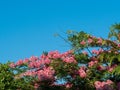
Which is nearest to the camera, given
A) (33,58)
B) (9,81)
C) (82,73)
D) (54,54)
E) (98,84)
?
(9,81)

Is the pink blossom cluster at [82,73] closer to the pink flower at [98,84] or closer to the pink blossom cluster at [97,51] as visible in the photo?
the pink flower at [98,84]

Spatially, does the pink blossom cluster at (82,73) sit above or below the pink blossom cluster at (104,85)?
above

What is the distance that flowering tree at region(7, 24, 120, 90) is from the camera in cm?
1858

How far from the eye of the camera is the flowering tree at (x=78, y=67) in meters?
18.6

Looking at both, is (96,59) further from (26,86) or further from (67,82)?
(26,86)

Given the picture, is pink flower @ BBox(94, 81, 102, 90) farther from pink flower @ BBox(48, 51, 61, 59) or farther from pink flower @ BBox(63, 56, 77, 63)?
pink flower @ BBox(48, 51, 61, 59)

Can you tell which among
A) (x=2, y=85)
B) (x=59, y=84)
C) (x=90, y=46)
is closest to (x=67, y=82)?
(x=59, y=84)

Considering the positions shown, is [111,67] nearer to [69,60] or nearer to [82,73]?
[82,73]

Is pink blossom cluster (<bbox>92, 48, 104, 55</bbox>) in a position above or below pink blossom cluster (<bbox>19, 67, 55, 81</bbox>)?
above

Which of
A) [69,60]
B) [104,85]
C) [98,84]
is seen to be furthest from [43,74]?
[104,85]

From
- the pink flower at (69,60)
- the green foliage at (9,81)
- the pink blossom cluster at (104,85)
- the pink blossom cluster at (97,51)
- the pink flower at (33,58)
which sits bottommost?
the pink blossom cluster at (104,85)

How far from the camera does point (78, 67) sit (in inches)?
760

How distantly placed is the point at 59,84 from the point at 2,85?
3082 mm

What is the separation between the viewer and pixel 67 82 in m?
19.3
